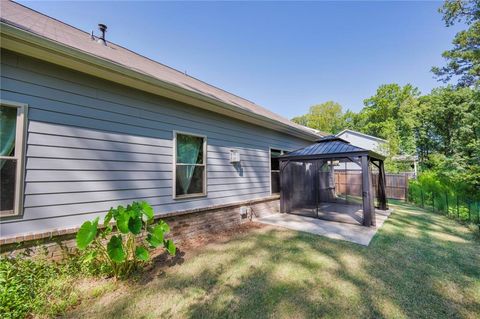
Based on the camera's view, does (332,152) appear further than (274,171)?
No

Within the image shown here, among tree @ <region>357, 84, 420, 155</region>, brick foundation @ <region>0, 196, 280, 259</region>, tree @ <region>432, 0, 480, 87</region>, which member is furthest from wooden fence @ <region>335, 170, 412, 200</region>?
tree @ <region>357, 84, 420, 155</region>

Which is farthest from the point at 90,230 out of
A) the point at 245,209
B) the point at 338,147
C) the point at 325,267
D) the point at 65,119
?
the point at 338,147

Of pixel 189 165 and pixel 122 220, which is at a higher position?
pixel 189 165

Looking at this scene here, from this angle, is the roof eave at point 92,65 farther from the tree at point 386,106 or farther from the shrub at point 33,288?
the tree at point 386,106

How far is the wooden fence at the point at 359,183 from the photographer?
11574mm

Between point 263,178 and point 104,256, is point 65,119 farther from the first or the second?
point 263,178

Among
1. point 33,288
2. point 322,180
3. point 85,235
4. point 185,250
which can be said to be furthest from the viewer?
point 322,180

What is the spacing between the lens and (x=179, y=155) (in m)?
4.77

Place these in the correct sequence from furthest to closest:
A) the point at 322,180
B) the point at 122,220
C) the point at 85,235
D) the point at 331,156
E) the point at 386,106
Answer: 1. the point at 386,106
2. the point at 322,180
3. the point at 331,156
4. the point at 122,220
5. the point at 85,235

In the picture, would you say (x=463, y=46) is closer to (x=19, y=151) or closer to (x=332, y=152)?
(x=332, y=152)

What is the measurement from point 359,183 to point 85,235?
1386 centimetres

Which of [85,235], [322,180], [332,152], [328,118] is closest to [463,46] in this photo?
[322,180]

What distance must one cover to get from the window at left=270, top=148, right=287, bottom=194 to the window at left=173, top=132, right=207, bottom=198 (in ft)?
10.8

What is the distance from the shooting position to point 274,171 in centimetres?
789
